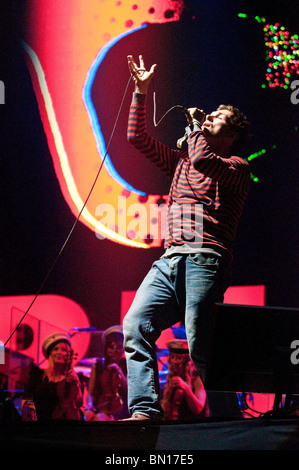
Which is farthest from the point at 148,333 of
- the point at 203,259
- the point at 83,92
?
the point at 83,92

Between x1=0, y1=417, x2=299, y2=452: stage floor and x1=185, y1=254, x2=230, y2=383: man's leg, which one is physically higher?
x1=185, y1=254, x2=230, y2=383: man's leg

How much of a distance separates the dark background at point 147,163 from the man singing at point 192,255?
1.57m

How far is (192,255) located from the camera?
1912 mm

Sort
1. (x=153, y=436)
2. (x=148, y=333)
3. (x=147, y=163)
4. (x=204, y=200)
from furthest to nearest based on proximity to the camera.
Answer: (x=147, y=163)
(x=204, y=200)
(x=148, y=333)
(x=153, y=436)

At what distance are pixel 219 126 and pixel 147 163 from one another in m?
1.70

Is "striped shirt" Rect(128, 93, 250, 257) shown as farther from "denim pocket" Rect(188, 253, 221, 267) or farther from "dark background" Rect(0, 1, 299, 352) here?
"dark background" Rect(0, 1, 299, 352)

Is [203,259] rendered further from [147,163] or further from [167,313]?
[147,163]

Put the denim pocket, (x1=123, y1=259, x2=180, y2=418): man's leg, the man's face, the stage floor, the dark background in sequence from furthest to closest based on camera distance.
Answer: the dark background < the man's face < the denim pocket < (x1=123, y1=259, x2=180, y2=418): man's leg < the stage floor

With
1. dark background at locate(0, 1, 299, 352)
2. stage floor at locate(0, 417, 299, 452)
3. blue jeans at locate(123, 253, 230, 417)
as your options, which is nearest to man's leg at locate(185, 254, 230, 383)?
blue jeans at locate(123, 253, 230, 417)

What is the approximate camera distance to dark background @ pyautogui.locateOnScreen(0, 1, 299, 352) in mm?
3717

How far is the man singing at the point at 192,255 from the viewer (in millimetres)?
1808

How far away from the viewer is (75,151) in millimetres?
3811

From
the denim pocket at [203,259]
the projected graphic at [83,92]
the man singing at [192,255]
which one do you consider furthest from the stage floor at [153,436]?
the projected graphic at [83,92]

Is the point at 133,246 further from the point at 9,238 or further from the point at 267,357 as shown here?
the point at 267,357
